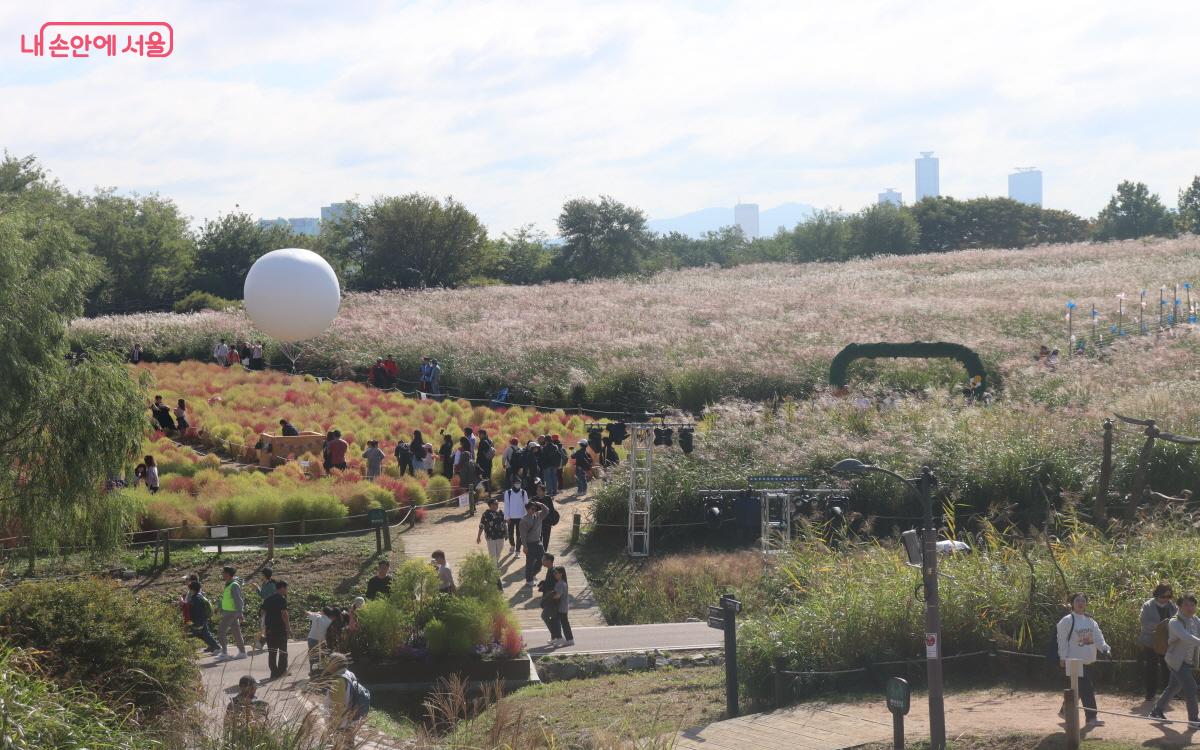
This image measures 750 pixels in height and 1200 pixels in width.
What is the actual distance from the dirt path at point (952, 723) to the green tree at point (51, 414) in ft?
33.8

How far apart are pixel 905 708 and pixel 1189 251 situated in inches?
2459

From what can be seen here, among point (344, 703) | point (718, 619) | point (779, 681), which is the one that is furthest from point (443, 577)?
point (344, 703)

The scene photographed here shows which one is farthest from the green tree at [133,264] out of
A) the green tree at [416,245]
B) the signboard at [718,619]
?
the signboard at [718,619]

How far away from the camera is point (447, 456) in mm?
28359

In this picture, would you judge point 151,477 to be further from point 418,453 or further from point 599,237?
point 599,237

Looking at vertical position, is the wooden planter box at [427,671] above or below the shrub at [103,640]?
below

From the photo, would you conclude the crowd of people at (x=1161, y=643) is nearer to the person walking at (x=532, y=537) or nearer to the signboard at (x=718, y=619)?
the signboard at (x=718, y=619)

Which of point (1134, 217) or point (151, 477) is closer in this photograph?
point (151, 477)

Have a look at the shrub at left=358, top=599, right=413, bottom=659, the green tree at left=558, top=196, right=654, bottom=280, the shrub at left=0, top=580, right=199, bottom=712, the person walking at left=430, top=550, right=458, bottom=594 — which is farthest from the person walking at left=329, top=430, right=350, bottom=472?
the green tree at left=558, top=196, right=654, bottom=280

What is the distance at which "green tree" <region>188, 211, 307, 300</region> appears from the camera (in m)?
70.8

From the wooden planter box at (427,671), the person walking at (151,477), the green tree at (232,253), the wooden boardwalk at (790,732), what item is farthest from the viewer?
the green tree at (232,253)

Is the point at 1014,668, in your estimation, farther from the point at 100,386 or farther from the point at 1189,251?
the point at 1189,251

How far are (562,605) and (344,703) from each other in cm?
689

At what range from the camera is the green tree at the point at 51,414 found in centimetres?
1861
